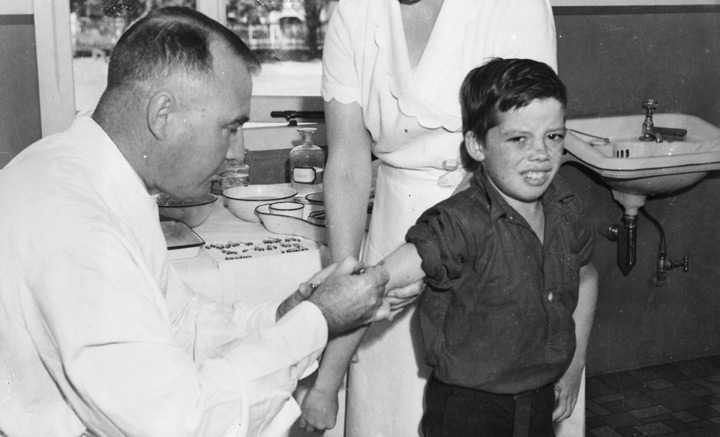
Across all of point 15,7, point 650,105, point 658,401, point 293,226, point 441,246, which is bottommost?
point 658,401

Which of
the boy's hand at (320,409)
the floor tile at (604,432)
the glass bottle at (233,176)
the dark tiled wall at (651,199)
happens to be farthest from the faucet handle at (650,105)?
the boy's hand at (320,409)

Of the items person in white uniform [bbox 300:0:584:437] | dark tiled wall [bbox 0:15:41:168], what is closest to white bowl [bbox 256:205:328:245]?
person in white uniform [bbox 300:0:584:437]

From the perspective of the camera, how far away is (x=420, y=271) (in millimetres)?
2045

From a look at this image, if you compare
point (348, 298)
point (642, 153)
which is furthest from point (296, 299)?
point (642, 153)

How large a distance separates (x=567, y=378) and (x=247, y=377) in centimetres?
102

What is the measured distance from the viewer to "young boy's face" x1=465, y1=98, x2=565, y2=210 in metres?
2.05

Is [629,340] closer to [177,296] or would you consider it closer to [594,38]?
[594,38]

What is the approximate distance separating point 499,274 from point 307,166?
1.77 m

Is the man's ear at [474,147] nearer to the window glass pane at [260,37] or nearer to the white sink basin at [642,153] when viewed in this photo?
the white sink basin at [642,153]

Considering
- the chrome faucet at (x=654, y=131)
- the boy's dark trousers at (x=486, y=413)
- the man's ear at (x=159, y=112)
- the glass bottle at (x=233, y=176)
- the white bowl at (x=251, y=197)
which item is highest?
the man's ear at (x=159, y=112)

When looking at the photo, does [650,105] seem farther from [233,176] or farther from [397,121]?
[397,121]

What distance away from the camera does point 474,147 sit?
2170 millimetres

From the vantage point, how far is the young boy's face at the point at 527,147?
2.05 metres

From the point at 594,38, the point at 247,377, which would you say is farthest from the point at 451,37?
the point at 594,38
